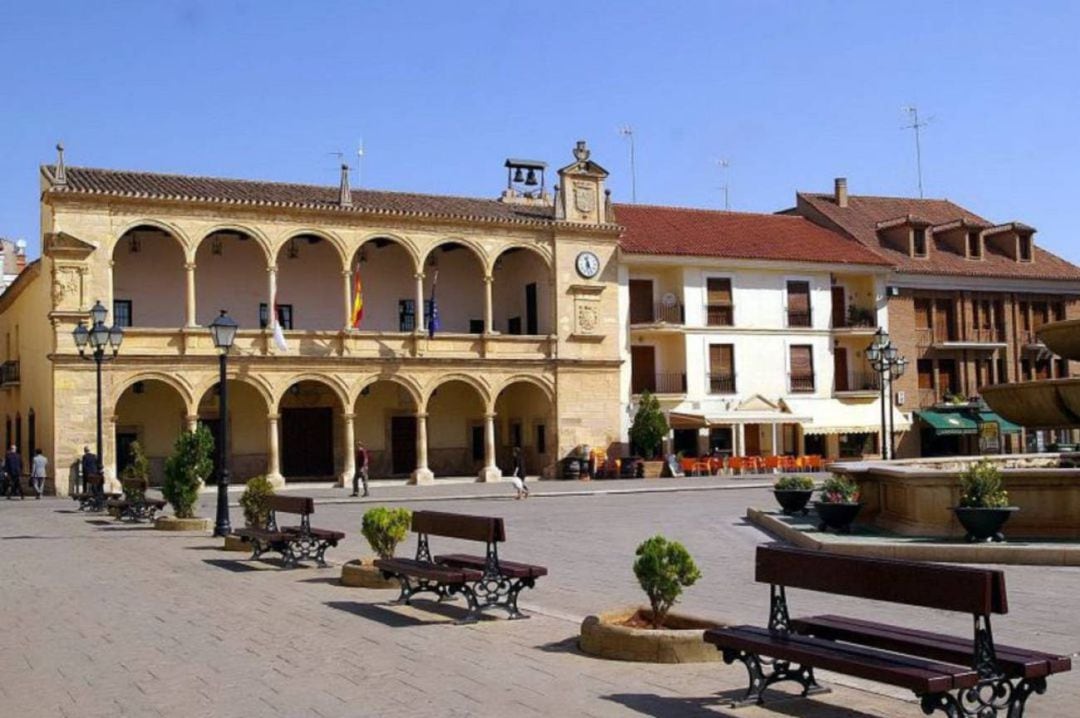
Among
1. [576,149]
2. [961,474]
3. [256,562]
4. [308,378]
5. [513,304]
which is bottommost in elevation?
[256,562]

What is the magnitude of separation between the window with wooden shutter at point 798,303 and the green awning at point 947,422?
18.9 ft

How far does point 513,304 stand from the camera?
147 feet

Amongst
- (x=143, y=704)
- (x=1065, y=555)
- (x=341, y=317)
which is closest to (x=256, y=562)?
(x=143, y=704)

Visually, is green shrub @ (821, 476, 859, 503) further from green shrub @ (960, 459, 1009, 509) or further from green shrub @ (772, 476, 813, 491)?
green shrub @ (772, 476, 813, 491)

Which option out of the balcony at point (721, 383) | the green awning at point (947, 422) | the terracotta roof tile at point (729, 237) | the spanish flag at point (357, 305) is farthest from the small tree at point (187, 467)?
the green awning at point (947, 422)

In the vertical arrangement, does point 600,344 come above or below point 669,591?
above

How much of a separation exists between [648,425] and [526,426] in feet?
16.4

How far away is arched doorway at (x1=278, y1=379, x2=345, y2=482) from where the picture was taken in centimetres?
4038

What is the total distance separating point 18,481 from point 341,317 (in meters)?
11.7

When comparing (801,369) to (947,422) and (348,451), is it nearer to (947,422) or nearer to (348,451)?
(947,422)

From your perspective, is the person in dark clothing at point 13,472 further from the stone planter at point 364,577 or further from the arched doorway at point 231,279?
the stone planter at point 364,577

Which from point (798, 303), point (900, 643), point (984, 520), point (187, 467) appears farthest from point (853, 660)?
point (798, 303)

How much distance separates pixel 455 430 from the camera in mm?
43531

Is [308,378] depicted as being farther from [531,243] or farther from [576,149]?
[576,149]
